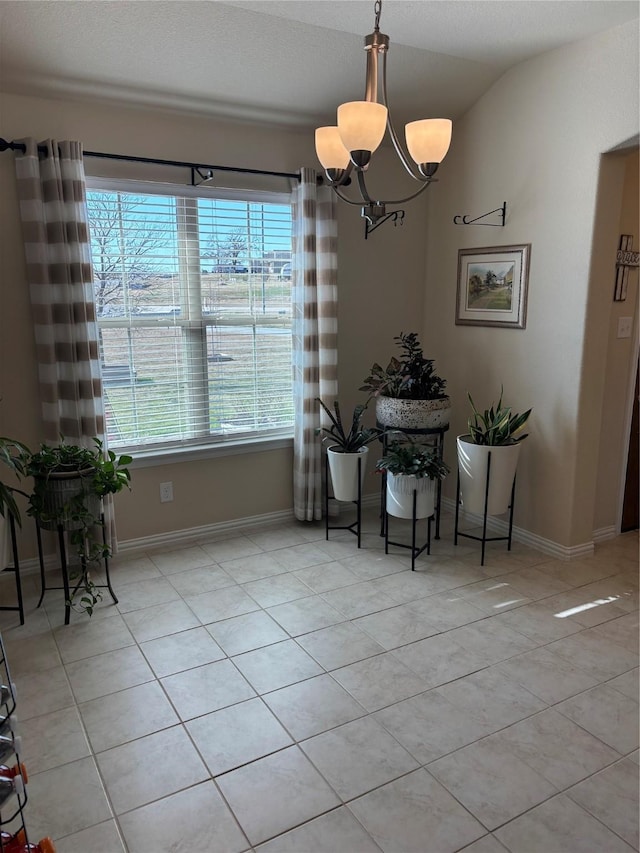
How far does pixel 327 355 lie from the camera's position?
145 inches

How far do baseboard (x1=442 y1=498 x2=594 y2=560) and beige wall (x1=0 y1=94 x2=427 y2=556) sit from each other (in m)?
0.82

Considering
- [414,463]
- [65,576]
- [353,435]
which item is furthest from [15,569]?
[414,463]

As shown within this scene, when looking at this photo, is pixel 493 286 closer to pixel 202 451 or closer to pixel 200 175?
pixel 200 175

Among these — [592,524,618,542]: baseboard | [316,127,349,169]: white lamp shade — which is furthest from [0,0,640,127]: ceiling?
[592,524,618,542]: baseboard

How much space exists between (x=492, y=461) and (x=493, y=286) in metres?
1.05

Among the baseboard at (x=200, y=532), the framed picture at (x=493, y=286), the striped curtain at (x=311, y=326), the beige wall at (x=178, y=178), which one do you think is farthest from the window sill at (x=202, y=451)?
Answer: the framed picture at (x=493, y=286)

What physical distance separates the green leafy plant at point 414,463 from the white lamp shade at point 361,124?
1.77 metres

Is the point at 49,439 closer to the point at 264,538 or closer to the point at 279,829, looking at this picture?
the point at 264,538

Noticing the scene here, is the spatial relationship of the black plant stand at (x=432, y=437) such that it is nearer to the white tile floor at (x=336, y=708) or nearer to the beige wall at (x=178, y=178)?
the white tile floor at (x=336, y=708)

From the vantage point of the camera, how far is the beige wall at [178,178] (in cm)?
293

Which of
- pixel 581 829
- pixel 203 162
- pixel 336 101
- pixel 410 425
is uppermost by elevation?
pixel 336 101

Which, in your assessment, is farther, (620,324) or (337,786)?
(620,324)

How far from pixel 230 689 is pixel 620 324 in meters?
2.67

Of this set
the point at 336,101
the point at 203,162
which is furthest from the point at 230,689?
the point at 336,101
